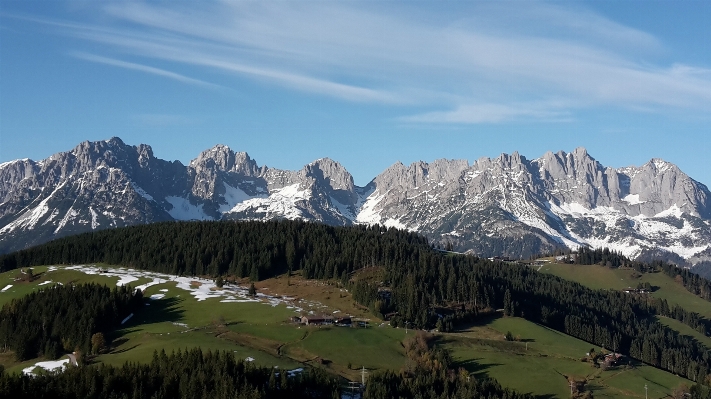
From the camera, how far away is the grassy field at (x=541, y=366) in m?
127

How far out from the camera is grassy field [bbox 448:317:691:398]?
12675 cm

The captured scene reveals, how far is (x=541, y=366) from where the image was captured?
138m

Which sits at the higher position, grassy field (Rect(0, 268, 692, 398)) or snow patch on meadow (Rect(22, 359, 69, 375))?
grassy field (Rect(0, 268, 692, 398))

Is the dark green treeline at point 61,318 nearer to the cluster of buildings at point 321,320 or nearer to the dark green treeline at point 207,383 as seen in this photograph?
the dark green treeline at point 207,383

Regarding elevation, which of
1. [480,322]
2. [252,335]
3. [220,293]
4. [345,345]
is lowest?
[345,345]

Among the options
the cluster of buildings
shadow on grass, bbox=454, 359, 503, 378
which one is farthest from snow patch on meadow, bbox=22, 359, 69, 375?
shadow on grass, bbox=454, 359, 503, 378

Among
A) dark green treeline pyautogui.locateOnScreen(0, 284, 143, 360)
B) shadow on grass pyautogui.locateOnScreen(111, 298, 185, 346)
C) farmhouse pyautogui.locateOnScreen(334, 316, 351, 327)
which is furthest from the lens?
farmhouse pyautogui.locateOnScreen(334, 316, 351, 327)

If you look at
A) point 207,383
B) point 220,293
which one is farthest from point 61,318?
point 207,383

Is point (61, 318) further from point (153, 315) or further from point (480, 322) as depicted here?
point (480, 322)

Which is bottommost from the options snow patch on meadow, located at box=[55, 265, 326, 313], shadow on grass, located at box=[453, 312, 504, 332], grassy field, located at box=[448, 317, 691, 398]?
grassy field, located at box=[448, 317, 691, 398]

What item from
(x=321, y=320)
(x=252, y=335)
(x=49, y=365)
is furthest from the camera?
(x=321, y=320)

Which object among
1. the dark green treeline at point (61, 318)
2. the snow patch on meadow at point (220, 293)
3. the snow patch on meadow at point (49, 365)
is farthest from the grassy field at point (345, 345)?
the dark green treeline at point (61, 318)

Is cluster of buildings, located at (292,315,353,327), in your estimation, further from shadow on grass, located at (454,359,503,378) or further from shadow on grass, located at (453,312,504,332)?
shadow on grass, located at (454,359,503,378)

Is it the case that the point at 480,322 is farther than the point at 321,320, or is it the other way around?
the point at 480,322
